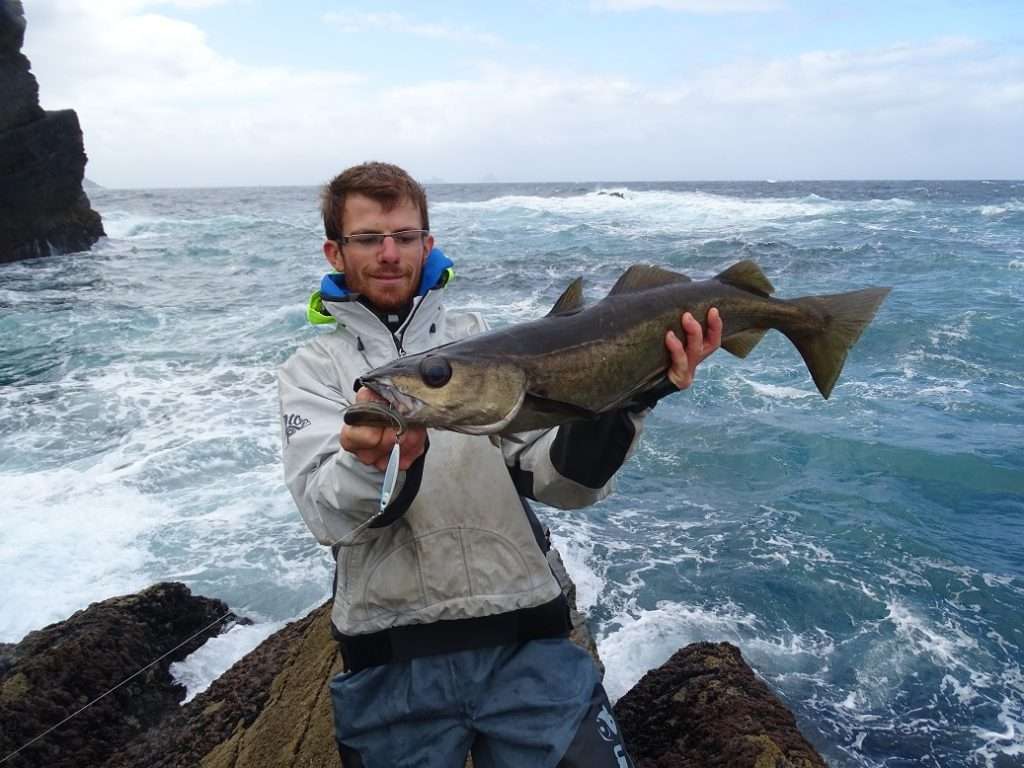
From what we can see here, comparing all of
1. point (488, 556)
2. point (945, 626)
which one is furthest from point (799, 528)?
point (488, 556)

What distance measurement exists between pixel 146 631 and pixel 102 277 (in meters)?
23.1

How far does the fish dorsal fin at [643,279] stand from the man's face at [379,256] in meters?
0.85

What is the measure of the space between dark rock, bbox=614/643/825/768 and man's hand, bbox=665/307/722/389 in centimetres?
177

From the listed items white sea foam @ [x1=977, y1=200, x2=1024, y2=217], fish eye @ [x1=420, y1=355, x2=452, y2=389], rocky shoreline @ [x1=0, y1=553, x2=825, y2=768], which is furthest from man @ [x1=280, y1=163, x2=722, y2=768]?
white sea foam @ [x1=977, y1=200, x2=1024, y2=217]

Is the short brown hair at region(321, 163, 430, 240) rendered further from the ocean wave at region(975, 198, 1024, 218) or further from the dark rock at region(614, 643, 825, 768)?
the ocean wave at region(975, 198, 1024, 218)

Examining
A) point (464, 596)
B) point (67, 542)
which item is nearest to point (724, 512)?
point (464, 596)

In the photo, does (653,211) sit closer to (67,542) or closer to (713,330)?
(67,542)

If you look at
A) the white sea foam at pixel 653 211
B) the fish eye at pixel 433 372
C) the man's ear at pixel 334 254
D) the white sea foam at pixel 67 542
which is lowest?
the white sea foam at pixel 67 542

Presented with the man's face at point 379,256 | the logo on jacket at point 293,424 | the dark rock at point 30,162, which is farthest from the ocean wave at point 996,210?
the logo on jacket at point 293,424

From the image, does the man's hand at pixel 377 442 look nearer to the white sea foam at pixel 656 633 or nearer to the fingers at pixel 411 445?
the fingers at pixel 411 445

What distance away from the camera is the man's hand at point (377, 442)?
2.10m

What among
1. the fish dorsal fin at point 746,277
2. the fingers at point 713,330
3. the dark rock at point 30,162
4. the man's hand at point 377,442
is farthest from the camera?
the dark rock at point 30,162

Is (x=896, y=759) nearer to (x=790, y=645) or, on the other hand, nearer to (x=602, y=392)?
(x=790, y=645)

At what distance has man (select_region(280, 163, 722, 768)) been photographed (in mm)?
2604
